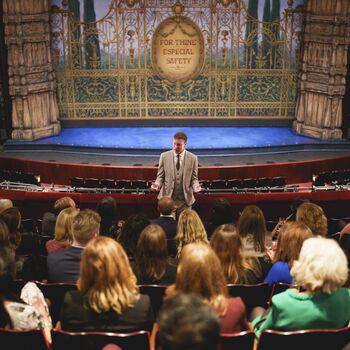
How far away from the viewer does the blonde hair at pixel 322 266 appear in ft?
8.68

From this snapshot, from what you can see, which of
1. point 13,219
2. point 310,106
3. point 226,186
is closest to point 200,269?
point 13,219

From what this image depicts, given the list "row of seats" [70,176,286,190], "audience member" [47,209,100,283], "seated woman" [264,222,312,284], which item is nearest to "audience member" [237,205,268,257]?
"seated woman" [264,222,312,284]

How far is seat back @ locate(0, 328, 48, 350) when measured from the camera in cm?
258

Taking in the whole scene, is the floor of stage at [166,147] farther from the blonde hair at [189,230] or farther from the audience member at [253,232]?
the blonde hair at [189,230]

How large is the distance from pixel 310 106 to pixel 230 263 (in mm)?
8854

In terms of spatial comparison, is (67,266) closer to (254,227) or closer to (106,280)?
(106,280)

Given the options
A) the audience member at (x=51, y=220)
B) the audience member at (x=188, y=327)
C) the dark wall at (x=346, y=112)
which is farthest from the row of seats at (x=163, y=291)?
the dark wall at (x=346, y=112)

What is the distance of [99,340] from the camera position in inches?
100

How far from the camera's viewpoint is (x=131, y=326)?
2.71 metres

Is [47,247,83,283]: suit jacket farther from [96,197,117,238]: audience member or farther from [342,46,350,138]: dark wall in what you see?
[342,46,350,138]: dark wall

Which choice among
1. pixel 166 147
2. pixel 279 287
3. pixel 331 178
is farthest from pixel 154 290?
pixel 166 147

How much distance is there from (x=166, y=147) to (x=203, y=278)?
8.00 meters

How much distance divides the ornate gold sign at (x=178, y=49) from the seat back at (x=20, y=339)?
9.90m

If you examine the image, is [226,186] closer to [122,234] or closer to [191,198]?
[191,198]
